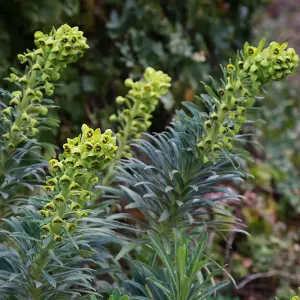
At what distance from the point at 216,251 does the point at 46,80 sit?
6.12 ft

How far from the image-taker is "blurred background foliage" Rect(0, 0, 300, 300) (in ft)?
8.54

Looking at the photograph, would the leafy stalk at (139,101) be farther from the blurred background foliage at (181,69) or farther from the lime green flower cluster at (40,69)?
the blurred background foliage at (181,69)

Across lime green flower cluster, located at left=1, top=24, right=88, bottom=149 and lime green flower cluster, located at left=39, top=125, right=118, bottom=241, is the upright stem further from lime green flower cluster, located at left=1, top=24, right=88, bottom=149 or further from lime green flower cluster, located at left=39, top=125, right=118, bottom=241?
lime green flower cluster, located at left=39, top=125, right=118, bottom=241

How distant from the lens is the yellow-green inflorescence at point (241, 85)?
1.33m

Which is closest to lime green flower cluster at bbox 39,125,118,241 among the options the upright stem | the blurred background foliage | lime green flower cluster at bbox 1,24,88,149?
lime green flower cluster at bbox 1,24,88,149

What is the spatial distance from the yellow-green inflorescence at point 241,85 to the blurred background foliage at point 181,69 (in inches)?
49.2

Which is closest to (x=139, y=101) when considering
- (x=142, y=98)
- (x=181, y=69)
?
(x=142, y=98)

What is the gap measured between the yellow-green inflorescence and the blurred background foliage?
1.25 meters

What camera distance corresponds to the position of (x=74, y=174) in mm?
1105

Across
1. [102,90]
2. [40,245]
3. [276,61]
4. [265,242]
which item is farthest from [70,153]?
[265,242]

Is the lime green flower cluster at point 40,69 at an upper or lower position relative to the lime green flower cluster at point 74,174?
upper

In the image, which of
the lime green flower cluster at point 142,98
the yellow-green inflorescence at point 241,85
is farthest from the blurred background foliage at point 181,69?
the yellow-green inflorescence at point 241,85

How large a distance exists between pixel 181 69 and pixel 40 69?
1.99 metres

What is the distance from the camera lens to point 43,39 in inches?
52.5
